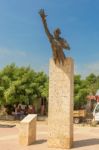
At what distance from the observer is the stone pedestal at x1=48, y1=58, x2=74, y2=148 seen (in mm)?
13711

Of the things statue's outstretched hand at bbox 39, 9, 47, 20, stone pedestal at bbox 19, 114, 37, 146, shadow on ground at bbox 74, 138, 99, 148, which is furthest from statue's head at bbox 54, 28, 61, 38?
shadow on ground at bbox 74, 138, 99, 148

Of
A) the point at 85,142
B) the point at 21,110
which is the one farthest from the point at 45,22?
the point at 21,110

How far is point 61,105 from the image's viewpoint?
1382cm

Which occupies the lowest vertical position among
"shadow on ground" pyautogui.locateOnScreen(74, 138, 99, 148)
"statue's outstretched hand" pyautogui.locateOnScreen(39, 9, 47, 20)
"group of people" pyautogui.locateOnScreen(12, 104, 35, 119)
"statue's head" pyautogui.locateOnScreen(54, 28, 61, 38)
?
"shadow on ground" pyautogui.locateOnScreen(74, 138, 99, 148)

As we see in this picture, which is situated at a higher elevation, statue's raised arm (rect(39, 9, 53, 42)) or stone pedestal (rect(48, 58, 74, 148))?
statue's raised arm (rect(39, 9, 53, 42))

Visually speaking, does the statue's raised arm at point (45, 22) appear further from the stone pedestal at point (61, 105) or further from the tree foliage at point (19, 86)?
the tree foliage at point (19, 86)

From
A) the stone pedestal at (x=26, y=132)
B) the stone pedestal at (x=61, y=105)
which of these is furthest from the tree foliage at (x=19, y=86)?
the stone pedestal at (x=61, y=105)

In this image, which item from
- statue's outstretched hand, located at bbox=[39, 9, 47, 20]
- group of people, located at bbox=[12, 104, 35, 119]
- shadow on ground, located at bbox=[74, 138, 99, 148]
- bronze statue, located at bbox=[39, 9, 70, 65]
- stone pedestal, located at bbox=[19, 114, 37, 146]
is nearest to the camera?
statue's outstretched hand, located at bbox=[39, 9, 47, 20]

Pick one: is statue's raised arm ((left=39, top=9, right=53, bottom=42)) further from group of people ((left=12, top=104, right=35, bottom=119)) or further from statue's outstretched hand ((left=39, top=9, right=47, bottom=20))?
group of people ((left=12, top=104, right=35, bottom=119))

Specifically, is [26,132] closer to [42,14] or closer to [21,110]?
[42,14]

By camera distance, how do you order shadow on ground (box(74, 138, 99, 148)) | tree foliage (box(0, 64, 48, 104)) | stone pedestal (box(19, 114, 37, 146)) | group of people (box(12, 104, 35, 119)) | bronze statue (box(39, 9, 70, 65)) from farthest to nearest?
group of people (box(12, 104, 35, 119)), tree foliage (box(0, 64, 48, 104)), stone pedestal (box(19, 114, 37, 146)), shadow on ground (box(74, 138, 99, 148)), bronze statue (box(39, 9, 70, 65))

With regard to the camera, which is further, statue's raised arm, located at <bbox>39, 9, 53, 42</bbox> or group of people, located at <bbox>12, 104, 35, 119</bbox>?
group of people, located at <bbox>12, 104, 35, 119</bbox>

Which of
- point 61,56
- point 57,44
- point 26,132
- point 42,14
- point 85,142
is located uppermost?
point 42,14

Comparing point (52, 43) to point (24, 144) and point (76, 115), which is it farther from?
point (76, 115)
